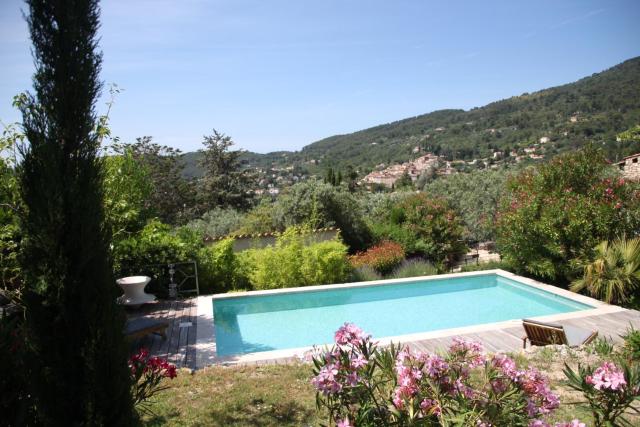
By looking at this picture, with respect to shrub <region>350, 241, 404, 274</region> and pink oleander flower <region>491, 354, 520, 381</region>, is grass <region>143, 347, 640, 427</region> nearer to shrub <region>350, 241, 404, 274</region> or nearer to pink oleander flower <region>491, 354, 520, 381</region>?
pink oleander flower <region>491, 354, 520, 381</region>

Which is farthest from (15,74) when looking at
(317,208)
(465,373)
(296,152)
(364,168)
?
(296,152)

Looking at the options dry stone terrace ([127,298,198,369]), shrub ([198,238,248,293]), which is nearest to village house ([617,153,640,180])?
shrub ([198,238,248,293])

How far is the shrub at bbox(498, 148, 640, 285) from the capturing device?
360 inches

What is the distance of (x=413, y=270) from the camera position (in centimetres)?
1195

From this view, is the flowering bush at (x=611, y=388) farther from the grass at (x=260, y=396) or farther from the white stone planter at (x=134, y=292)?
the white stone planter at (x=134, y=292)

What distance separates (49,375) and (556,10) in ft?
51.4

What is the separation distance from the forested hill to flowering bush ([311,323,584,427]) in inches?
1279

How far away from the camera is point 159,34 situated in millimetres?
6723

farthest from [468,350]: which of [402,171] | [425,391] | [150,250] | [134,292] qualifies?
[402,171]

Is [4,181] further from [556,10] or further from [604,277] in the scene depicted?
[556,10]

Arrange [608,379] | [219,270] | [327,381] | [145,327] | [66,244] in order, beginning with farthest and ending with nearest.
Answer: [219,270]
[145,327]
[66,244]
[327,381]
[608,379]

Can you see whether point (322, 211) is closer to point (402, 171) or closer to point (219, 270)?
point (219, 270)

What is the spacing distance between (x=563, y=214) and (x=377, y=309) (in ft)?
15.9

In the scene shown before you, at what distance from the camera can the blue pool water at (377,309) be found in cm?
852
